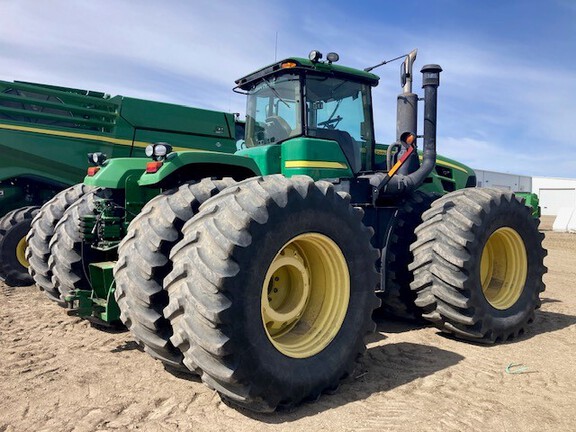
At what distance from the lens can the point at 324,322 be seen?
11.7 feet

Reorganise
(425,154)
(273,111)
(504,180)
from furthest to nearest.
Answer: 1. (504,180)
2. (273,111)
3. (425,154)

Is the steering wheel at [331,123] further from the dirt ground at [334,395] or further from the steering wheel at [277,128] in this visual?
the dirt ground at [334,395]

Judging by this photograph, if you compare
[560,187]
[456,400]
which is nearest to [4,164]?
[456,400]

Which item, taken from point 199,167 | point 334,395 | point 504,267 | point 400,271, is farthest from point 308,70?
point 334,395

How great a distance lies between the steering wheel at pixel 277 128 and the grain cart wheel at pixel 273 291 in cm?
175

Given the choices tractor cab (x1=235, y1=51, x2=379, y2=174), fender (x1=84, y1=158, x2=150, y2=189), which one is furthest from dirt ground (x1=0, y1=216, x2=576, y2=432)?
tractor cab (x1=235, y1=51, x2=379, y2=174)

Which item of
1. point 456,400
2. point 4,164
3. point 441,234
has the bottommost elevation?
point 456,400

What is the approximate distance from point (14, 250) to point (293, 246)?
5516mm

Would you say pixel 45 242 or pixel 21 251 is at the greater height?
pixel 45 242

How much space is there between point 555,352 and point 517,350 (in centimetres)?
33

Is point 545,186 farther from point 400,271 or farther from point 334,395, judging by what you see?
point 334,395

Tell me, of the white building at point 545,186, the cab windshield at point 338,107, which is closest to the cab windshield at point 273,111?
the cab windshield at point 338,107

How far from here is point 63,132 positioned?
8.64 meters

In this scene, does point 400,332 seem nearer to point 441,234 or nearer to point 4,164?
point 441,234
